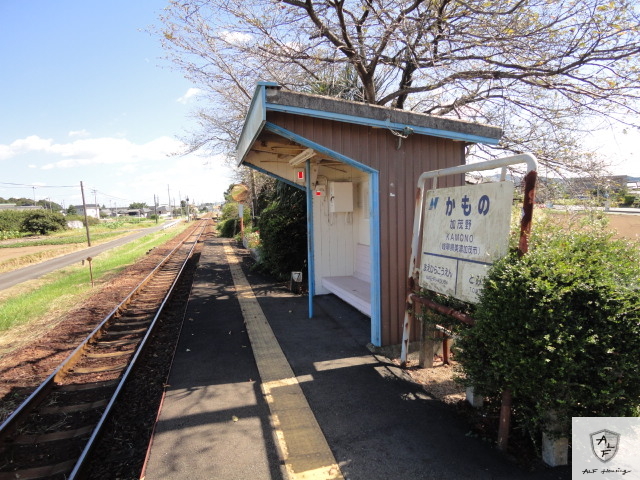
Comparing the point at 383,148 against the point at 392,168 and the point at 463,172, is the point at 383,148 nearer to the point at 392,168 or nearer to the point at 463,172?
the point at 392,168

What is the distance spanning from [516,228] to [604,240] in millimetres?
636

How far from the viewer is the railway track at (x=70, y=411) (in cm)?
330

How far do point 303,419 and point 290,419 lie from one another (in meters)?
0.13

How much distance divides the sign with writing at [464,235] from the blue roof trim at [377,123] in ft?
3.70

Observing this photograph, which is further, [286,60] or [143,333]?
[286,60]

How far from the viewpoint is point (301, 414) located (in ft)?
11.6

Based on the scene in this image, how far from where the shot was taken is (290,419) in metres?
3.46

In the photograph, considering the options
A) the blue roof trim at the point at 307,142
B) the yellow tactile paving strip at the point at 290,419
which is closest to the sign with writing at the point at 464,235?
the blue roof trim at the point at 307,142

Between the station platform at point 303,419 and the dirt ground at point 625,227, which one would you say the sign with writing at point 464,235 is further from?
the station platform at point 303,419

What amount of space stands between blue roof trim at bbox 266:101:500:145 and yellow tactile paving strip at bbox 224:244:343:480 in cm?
334

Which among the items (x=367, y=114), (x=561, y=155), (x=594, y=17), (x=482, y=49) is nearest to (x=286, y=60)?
(x=482, y=49)

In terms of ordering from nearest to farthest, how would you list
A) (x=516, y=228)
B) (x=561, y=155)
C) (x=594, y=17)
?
(x=516, y=228) → (x=594, y=17) → (x=561, y=155)

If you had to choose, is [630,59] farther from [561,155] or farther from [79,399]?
[79,399]

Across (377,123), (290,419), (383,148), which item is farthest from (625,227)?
(290,419)
